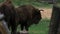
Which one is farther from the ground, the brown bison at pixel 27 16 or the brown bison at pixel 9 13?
the brown bison at pixel 9 13

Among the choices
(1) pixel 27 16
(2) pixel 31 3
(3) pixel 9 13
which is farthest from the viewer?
(2) pixel 31 3

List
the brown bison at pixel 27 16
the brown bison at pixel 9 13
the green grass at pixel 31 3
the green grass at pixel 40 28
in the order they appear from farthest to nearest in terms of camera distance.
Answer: the green grass at pixel 31 3 → the green grass at pixel 40 28 → the brown bison at pixel 27 16 → the brown bison at pixel 9 13

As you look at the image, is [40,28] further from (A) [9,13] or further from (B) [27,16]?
(A) [9,13]

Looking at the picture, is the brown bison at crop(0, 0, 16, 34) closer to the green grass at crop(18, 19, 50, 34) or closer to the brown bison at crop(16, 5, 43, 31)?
the brown bison at crop(16, 5, 43, 31)

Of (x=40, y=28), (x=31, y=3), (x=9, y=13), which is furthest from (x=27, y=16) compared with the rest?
(x=31, y=3)

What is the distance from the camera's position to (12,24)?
24.8 ft

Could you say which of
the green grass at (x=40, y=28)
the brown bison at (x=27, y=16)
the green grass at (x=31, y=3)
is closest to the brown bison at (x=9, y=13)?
the brown bison at (x=27, y=16)

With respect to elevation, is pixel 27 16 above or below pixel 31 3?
above

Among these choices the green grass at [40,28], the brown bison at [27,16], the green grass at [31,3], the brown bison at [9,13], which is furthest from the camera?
the green grass at [31,3]

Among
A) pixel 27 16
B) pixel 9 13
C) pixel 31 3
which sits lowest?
pixel 31 3

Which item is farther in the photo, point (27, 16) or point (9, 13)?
point (27, 16)

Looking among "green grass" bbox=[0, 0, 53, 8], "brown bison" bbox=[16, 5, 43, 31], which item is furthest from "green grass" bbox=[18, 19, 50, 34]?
"green grass" bbox=[0, 0, 53, 8]

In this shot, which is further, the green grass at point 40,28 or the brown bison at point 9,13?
the green grass at point 40,28

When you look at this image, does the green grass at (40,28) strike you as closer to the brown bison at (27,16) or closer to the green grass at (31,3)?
the brown bison at (27,16)
